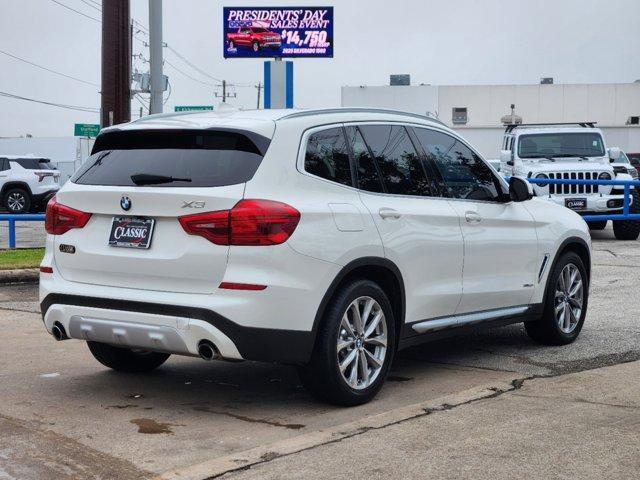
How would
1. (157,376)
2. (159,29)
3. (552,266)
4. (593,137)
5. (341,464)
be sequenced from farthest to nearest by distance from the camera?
(593,137) < (159,29) < (552,266) < (157,376) < (341,464)

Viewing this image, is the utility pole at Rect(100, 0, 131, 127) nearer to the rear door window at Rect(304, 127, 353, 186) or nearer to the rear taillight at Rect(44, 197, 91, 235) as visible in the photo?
the rear taillight at Rect(44, 197, 91, 235)

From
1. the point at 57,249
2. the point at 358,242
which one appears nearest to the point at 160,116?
the point at 57,249

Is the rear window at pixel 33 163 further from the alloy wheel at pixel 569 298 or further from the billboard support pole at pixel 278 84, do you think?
the alloy wheel at pixel 569 298

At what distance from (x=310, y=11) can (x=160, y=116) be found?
37.3 metres

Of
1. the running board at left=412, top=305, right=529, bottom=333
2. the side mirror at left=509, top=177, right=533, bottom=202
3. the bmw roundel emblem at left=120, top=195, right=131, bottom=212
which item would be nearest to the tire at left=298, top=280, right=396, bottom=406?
the running board at left=412, top=305, right=529, bottom=333

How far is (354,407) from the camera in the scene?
21.0 ft

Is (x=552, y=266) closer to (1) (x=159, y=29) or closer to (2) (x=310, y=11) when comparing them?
(1) (x=159, y=29)

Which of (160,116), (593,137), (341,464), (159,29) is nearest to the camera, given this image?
(341,464)

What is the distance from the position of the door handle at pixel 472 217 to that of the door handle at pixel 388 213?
83cm

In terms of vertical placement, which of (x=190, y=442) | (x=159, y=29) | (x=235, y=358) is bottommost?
(x=190, y=442)

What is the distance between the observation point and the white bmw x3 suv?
19.3 feet

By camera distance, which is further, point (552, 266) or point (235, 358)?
point (552, 266)

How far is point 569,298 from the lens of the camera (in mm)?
8648

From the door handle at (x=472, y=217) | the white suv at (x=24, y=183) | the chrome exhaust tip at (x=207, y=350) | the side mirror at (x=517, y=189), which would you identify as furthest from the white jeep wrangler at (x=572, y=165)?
the white suv at (x=24, y=183)
